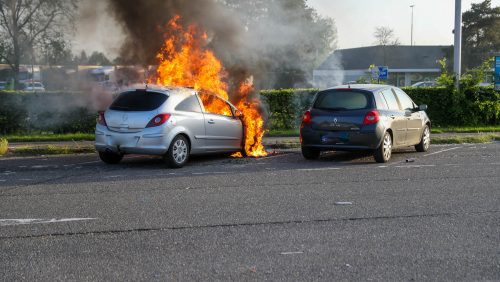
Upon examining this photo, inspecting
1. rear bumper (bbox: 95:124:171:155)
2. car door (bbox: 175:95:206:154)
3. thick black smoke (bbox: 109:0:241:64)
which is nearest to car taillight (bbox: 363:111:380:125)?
car door (bbox: 175:95:206:154)

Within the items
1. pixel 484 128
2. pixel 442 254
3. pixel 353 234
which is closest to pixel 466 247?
pixel 442 254

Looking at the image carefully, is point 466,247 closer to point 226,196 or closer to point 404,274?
point 404,274

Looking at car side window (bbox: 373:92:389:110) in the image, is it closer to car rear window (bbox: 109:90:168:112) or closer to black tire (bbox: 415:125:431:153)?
black tire (bbox: 415:125:431:153)

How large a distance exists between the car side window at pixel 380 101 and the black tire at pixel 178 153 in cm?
388

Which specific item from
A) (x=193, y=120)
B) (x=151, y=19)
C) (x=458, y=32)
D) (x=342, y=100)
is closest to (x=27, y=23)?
(x=151, y=19)

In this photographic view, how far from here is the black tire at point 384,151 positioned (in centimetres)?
1215

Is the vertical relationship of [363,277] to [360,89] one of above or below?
below

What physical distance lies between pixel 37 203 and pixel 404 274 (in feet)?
16.5

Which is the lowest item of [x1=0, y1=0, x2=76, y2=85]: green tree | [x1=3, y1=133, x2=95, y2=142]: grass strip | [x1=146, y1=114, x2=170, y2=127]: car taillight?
[x1=3, y1=133, x2=95, y2=142]: grass strip

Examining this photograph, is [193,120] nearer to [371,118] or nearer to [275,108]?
[371,118]

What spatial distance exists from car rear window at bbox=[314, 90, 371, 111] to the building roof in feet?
149

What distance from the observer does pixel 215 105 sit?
12.9 meters

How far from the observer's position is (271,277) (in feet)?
15.9

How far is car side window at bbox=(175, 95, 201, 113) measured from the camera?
1174cm
